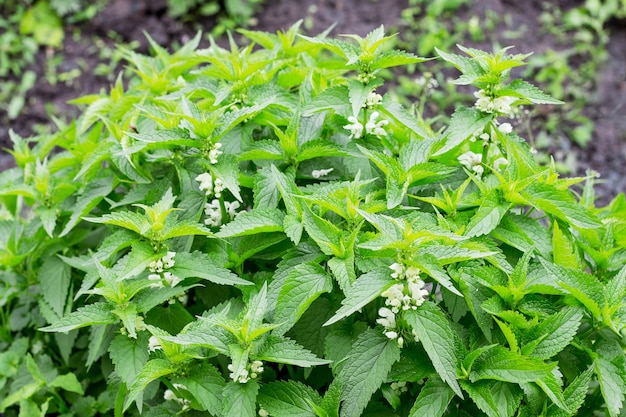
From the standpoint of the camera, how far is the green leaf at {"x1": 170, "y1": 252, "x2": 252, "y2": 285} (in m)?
1.84

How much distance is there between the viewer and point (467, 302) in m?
1.77

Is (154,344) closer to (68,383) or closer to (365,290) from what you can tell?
(365,290)

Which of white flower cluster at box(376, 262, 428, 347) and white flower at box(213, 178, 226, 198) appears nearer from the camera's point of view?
white flower cluster at box(376, 262, 428, 347)

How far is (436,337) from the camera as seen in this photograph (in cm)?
165

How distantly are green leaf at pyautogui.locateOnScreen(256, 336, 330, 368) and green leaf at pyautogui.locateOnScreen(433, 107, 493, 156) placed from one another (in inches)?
27.9

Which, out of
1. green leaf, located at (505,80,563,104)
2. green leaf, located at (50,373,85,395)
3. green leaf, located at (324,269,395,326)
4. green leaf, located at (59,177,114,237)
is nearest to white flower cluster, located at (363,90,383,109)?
green leaf, located at (505,80,563,104)

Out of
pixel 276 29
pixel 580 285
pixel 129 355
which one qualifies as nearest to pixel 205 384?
pixel 129 355

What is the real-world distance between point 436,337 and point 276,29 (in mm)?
4486

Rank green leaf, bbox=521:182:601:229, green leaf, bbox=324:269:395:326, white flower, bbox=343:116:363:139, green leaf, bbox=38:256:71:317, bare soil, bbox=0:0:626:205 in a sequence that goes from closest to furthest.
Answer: green leaf, bbox=324:269:395:326, green leaf, bbox=521:182:601:229, white flower, bbox=343:116:363:139, green leaf, bbox=38:256:71:317, bare soil, bbox=0:0:626:205

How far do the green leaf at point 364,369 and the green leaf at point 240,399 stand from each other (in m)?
0.23

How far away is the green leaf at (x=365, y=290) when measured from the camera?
5.13 feet

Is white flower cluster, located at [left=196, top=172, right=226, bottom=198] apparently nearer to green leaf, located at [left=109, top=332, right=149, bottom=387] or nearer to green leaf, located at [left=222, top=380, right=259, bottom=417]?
green leaf, located at [left=109, top=332, right=149, bottom=387]

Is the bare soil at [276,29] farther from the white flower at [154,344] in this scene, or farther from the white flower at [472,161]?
the white flower at [154,344]

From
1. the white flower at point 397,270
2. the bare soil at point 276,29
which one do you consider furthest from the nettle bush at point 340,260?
the bare soil at point 276,29
